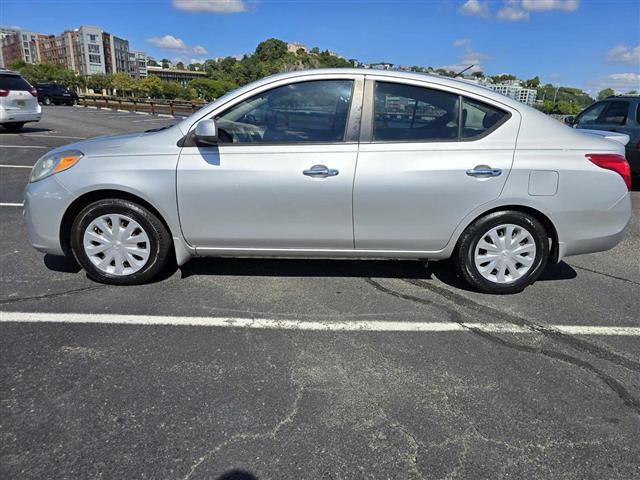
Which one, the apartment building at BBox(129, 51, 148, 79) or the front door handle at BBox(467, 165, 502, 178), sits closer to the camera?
the front door handle at BBox(467, 165, 502, 178)

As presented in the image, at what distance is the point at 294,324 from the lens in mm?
3314

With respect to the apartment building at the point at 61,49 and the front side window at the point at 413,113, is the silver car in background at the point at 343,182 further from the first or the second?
the apartment building at the point at 61,49

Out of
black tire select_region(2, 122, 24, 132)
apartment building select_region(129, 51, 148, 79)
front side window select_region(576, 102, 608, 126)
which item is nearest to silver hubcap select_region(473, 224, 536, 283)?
front side window select_region(576, 102, 608, 126)

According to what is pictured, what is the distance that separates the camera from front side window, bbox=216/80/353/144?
11.9 feet

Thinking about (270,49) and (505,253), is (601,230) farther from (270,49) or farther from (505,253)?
(270,49)

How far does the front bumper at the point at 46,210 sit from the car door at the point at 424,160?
91.7 inches

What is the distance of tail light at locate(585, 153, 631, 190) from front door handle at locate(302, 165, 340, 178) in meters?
2.00

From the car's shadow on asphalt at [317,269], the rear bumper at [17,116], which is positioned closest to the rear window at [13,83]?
the rear bumper at [17,116]

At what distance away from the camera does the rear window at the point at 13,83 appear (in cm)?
1377

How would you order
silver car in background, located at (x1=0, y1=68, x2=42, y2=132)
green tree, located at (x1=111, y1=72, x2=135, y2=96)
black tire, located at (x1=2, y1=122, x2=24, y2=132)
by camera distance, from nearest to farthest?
silver car in background, located at (x1=0, y1=68, x2=42, y2=132) → black tire, located at (x1=2, y1=122, x2=24, y2=132) → green tree, located at (x1=111, y1=72, x2=135, y2=96)

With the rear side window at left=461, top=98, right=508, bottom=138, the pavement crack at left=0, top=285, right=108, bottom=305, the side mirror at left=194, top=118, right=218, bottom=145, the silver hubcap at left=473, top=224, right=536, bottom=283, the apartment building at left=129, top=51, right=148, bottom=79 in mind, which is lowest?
the pavement crack at left=0, top=285, right=108, bottom=305

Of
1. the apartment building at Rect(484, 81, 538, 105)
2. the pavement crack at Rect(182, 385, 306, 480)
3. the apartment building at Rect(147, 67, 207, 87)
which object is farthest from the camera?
the apartment building at Rect(147, 67, 207, 87)

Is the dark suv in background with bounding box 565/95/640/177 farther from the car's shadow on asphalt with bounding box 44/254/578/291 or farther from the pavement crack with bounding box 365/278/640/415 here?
the pavement crack with bounding box 365/278/640/415

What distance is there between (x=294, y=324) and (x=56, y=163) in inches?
90.8
